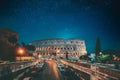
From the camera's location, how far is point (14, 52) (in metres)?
66.9

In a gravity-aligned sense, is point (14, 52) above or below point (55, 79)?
above

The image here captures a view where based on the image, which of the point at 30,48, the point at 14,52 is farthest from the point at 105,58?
the point at 30,48

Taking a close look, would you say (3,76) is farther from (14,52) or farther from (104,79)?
(14,52)

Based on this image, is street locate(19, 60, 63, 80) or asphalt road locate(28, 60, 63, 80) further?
asphalt road locate(28, 60, 63, 80)

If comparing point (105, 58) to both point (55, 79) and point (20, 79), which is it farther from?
point (20, 79)

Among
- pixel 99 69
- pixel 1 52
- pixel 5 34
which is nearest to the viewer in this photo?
pixel 99 69

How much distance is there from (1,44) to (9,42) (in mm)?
6458

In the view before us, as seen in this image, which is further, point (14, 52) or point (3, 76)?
point (14, 52)

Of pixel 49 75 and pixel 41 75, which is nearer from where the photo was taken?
pixel 41 75

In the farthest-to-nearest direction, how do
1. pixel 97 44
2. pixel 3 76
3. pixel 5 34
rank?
pixel 97 44 → pixel 5 34 → pixel 3 76

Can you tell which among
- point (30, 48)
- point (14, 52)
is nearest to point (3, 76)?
point (14, 52)

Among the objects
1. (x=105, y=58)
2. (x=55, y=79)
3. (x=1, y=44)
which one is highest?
(x=1, y=44)

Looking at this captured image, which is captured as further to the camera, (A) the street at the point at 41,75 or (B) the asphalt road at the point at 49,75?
(B) the asphalt road at the point at 49,75

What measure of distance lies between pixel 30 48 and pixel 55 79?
98.1 meters
